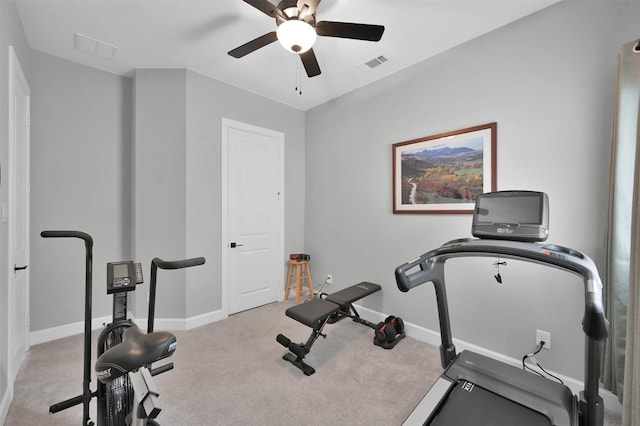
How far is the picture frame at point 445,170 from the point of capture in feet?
7.87

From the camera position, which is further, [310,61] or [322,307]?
[322,307]

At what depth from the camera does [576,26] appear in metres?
1.97

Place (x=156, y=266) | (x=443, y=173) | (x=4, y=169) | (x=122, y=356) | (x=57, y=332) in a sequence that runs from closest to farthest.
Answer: (x=122, y=356) < (x=156, y=266) < (x=4, y=169) < (x=443, y=173) < (x=57, y=332)

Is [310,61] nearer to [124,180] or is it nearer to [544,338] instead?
[124,180]

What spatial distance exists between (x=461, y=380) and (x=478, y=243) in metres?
0.88

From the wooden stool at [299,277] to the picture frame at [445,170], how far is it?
1532 millimetres

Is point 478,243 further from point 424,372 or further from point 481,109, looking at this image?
point 481,109

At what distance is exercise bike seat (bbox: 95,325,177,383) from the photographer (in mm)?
935

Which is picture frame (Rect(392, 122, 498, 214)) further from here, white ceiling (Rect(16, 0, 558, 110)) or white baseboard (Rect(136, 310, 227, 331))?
white baseboard (Rect(136, 310, 227, 331))

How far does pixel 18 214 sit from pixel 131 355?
7.32ft

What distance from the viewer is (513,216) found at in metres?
1.72

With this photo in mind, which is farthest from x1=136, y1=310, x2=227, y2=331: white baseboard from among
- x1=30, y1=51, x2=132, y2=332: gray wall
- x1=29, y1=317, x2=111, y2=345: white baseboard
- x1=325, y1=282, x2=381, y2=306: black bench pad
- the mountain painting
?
the mountain painting

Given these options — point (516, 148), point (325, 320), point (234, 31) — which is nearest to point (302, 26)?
point (234, 31)

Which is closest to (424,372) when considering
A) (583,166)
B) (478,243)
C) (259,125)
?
(478,243)
